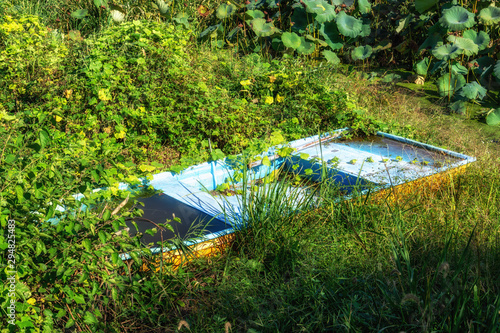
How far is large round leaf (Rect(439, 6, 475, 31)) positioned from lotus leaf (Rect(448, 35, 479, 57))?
14 centimetres

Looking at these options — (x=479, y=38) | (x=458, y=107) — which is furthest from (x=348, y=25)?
(x=458, y=107)

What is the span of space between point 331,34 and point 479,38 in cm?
203

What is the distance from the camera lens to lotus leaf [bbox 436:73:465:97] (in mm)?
6199

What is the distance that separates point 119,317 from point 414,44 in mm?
6473

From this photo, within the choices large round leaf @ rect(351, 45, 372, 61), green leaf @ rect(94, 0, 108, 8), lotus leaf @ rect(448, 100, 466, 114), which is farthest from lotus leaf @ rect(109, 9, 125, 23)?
lotus leaf @ rect(448, 100, 466, 114)

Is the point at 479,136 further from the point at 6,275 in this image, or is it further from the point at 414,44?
the point at 6,275

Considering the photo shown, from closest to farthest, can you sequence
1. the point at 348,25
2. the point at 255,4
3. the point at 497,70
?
the point at 497,70, the point at 348,25, the point at 255,4

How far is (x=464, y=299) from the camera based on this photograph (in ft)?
6.13

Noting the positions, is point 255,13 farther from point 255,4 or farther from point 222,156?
point 222,156

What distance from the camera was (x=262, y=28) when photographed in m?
6.70

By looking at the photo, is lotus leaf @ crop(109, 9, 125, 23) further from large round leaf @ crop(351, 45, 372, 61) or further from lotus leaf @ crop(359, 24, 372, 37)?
lotus leaf @ crop(359, 24, 372, 37)

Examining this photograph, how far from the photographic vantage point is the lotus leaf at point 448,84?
20.3 ft

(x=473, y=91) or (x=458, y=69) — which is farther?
(x=458, y=69)

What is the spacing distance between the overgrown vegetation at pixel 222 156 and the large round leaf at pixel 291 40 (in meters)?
0.03
